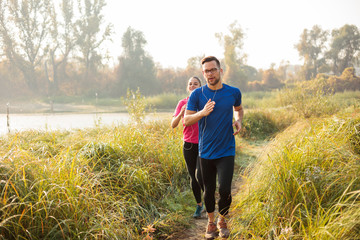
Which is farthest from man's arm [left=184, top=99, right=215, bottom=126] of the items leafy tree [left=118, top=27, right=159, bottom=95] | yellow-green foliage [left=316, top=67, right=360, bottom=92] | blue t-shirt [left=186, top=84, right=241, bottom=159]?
leafy tree [left=118, top=27, right=159, bottom=95]

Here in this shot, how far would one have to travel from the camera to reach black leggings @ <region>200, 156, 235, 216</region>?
2826 millimetres

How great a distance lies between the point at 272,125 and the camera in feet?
36.0

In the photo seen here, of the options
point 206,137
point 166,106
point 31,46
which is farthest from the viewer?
point 31,46

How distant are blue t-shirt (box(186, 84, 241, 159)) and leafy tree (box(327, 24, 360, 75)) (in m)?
36.7

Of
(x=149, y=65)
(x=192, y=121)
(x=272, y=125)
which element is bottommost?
(x=272, y=125)

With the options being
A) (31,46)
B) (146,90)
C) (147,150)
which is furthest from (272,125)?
(31,46)

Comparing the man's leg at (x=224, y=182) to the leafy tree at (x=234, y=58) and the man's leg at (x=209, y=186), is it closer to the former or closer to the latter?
the man's leg at (x=209, y=186)

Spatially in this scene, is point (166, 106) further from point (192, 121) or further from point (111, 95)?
point (192, 121)

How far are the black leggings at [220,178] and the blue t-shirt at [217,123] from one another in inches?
3.4

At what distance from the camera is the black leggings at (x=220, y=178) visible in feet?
9.27

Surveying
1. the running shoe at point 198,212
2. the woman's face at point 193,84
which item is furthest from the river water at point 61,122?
the running shoe at point 198,212

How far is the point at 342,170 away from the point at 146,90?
31896 mm

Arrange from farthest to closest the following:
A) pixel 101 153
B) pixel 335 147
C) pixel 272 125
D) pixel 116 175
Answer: pixel 272 125
pixel 101 153
pixel 116 175
pixel 335 147

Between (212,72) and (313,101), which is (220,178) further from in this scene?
(313,101)
